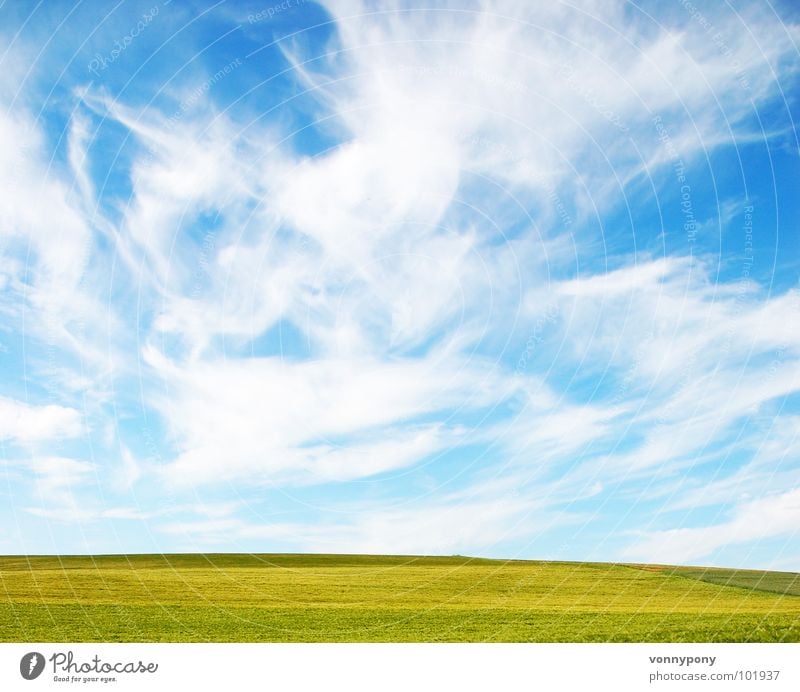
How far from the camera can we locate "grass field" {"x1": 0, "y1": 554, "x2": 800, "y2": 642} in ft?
66.5

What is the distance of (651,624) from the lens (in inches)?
867

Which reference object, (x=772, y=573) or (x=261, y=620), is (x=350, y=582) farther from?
(x=772, y=573)

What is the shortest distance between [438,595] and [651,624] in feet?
30.2

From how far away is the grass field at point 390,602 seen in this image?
66.5ft

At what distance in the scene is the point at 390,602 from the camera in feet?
85.3
